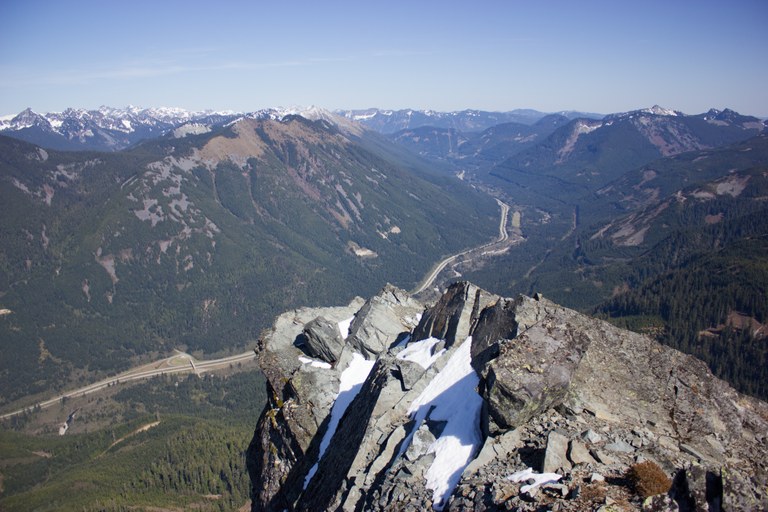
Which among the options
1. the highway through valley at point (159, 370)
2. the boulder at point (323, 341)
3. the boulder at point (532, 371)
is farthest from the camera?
the highway through valley at point (159, 370)

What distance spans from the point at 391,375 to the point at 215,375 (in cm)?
16229

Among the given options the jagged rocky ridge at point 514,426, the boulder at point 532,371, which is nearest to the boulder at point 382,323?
the jagged rocky ridge at point 514,426

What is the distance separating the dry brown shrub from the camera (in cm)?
1768

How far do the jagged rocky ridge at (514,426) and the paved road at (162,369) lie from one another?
15637 cm

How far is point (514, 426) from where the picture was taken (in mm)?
24500

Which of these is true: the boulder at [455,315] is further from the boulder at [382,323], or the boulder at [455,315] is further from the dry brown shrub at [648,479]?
the dry brown shrub at [648,479]

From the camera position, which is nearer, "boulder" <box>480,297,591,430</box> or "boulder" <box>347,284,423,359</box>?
"boulder" <box>480,297,591,430</box>

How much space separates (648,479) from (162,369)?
661 feet

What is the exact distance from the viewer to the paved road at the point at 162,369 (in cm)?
17238

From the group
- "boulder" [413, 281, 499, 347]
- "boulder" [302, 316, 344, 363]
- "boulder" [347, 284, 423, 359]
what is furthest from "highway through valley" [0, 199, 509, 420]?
"boulder" [413, 281, 499, 347]

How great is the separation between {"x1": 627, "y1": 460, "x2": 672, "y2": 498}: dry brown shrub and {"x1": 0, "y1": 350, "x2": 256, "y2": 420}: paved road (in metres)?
189

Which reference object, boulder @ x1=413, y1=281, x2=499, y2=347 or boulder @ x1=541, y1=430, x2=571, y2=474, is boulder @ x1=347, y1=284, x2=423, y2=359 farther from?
boulder @ x1=541, y1=430, x2=571, y2=474

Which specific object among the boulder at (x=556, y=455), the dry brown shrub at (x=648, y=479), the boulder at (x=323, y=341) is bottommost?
the boulder at (x=323, y=341)

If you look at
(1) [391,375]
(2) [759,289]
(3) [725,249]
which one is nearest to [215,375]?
(1) [391,375]
